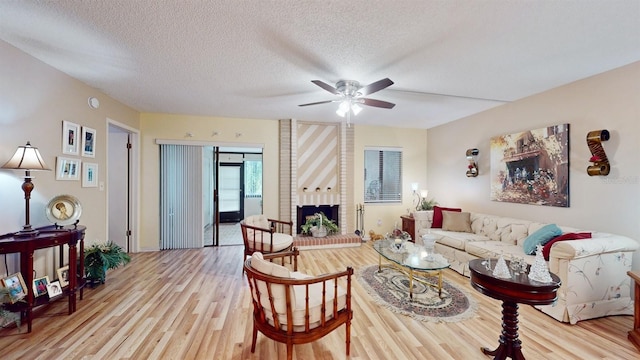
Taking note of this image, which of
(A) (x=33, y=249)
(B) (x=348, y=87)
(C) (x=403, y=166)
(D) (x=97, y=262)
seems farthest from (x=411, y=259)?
(D) (x=97, y=262)

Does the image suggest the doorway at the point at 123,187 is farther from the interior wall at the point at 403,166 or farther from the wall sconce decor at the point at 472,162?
the wall sconce decor at the point at 472,162

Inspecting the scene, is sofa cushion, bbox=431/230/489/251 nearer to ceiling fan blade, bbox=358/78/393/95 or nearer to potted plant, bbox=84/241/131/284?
ceiling fan blade, bbox=358/78/393/95

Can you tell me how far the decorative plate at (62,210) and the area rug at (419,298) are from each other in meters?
3.40

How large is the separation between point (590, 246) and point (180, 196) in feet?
19.5

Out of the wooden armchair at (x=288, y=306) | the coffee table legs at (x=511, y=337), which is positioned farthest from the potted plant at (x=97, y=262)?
the coffee table legs at (x=511, y=337)

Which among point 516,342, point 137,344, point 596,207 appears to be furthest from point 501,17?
point 137,344

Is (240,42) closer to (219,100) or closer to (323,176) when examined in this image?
(219,100)

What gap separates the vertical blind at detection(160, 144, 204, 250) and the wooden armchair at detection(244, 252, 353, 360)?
3.71 metres

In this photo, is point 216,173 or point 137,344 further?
point 216,173

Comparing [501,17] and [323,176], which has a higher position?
[501,17]

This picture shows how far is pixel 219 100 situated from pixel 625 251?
5363 millimetres

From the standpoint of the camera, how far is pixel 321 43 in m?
2.42

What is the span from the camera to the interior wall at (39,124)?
7.99 feet

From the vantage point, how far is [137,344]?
2162 mm
